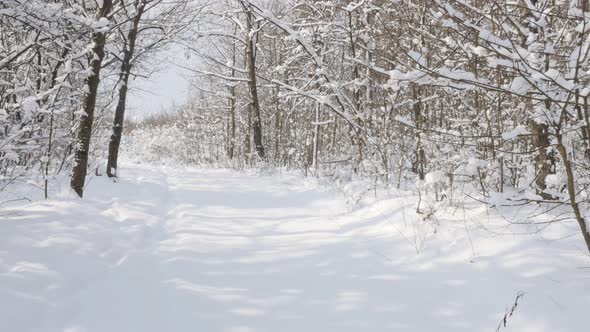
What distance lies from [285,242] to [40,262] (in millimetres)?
2217

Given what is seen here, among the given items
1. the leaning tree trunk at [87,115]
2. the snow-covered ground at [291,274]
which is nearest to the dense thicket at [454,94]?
the snow-covered ground at [291,274]

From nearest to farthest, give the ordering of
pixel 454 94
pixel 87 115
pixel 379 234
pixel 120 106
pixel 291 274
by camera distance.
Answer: pixel 291 274
pixel 379 234
pixel 454 94
pixel 87 115
pixel 120 106

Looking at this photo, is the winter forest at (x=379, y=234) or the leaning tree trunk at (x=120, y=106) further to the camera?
the leaning tree trunk at (x=120, y=106)

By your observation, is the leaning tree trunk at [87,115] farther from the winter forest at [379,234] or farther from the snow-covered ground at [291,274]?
the snow-covered ground at [291,274]

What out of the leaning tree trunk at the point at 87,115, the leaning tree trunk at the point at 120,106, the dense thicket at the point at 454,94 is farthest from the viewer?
the leaning tree trunk at the point at 120,106

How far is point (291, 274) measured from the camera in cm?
305

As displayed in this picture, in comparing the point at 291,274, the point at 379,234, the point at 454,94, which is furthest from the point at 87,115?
the point at 454,94

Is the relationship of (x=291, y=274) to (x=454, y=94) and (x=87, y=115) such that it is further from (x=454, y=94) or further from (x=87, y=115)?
(x=87, y=115)

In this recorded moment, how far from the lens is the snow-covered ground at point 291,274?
89.0 inches

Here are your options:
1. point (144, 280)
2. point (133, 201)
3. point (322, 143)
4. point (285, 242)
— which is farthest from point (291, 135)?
point (144, 280)

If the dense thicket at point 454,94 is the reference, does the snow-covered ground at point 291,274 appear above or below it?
below

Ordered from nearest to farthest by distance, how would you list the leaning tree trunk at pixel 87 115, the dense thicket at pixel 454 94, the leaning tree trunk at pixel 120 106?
1. the dense thicket at pixel 454 94
2. the leaning tree trunk at pixel 87 115
3. the leaning tree trunk at pixel 120 106

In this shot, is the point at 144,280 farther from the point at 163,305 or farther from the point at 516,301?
the point at 516,301

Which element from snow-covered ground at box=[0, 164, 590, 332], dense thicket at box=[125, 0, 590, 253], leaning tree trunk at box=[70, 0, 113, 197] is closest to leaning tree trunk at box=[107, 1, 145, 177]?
dense thicket at box=[125, 0, 590, 253]
